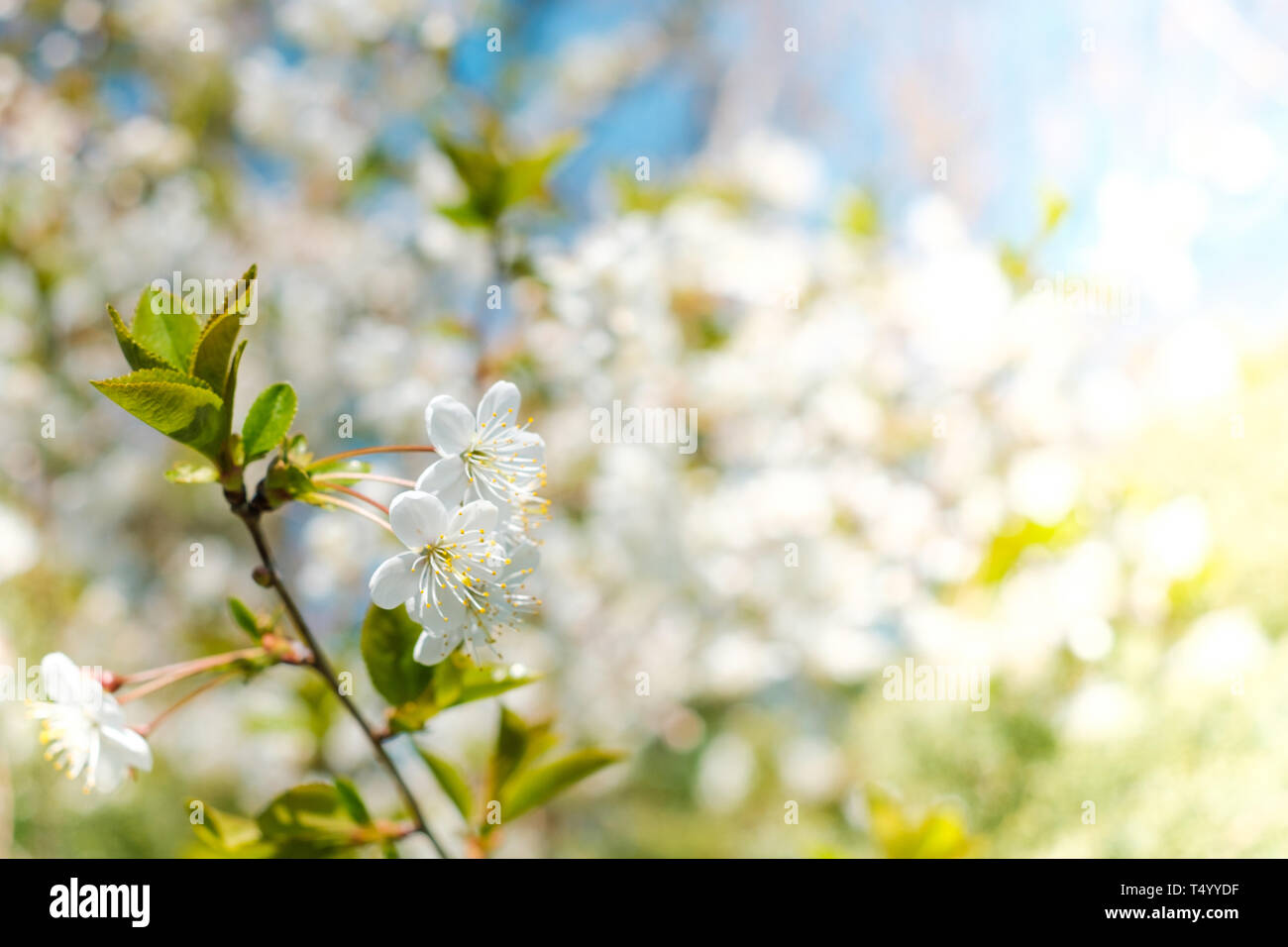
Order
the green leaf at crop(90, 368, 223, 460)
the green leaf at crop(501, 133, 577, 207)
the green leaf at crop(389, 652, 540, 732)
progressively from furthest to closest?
the green leaf at crop(501, 133, 577, 207) → the green leaf at crop(389, 652, 540, 732) → the green leaf at crop(90, 368, 223, 460)

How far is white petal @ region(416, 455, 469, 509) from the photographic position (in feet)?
1.37

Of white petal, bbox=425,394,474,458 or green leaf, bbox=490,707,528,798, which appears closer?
white petal, bbox=425,394,474,458

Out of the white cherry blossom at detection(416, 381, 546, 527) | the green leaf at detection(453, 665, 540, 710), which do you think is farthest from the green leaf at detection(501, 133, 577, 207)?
the green leaf at detection(453, 665, 540, 710)

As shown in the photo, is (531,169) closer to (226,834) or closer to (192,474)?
(192,474)

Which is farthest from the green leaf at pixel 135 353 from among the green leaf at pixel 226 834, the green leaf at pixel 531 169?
the green leaf at pixel 531 169

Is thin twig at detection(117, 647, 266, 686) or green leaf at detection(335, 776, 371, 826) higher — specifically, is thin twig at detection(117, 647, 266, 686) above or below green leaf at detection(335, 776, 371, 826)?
above

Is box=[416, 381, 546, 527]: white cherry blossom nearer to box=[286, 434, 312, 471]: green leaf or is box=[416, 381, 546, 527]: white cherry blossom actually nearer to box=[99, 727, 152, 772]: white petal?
box=[286, 434, 312, 471]: green leaf

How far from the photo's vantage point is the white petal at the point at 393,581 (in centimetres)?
40

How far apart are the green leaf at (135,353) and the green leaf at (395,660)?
0.56ft

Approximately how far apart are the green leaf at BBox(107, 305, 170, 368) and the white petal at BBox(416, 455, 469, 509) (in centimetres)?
13

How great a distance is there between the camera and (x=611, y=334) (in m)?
0.91

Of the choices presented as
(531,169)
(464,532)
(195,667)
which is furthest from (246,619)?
(531,169)
